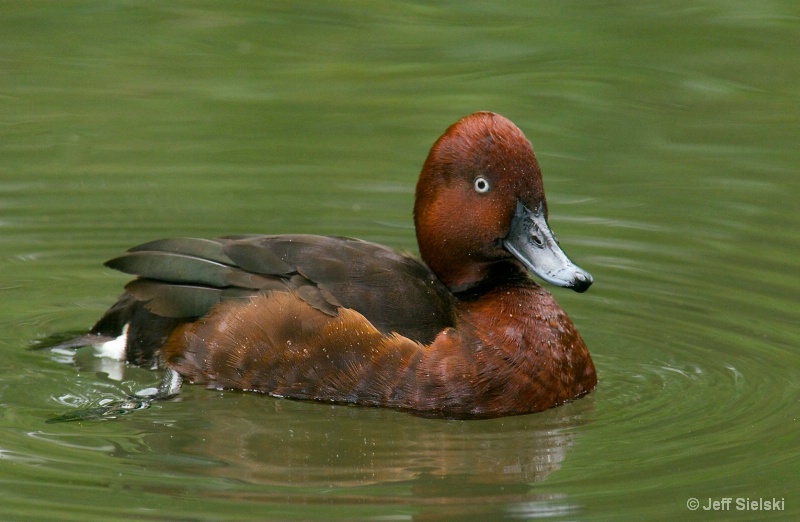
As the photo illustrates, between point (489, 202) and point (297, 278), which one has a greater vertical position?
point (489, 202)

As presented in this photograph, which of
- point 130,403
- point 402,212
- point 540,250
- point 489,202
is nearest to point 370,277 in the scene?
point 489,202

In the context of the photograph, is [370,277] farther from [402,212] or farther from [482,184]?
[402,212]

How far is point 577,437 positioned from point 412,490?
3.05 feet

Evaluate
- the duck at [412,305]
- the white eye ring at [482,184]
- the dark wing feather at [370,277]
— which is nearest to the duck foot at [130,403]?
the duck at [412,305]

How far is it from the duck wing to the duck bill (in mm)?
400

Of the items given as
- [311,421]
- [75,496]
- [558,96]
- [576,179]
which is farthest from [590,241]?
[75,496]

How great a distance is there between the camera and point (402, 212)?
347 inches

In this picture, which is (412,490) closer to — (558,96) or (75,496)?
(75,496)

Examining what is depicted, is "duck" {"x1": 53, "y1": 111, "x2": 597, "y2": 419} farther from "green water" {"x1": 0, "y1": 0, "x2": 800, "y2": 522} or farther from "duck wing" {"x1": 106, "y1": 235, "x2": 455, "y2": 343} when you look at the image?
"green water" {"x1": 0, "y1": 0, "x2": 800, "y2": 522}

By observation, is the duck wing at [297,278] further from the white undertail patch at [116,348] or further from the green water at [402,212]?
the green water at [402,212]

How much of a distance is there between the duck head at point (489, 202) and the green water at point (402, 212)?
2.32ft

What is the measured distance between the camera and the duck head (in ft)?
21.2

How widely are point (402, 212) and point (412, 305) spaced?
244 centimetres

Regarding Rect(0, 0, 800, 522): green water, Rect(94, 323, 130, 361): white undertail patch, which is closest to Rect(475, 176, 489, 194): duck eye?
Rect(0, 0, 800, 522): green water
